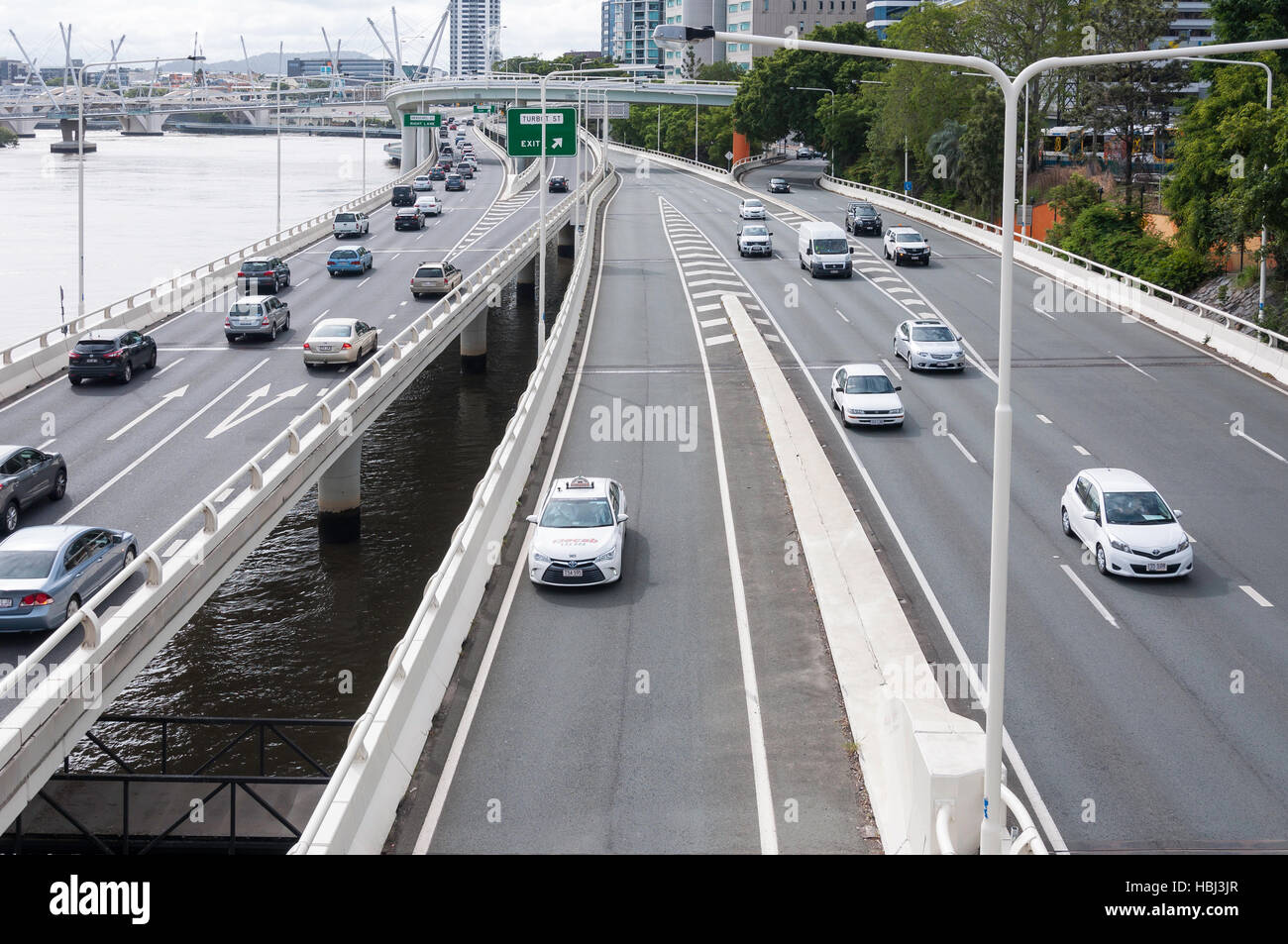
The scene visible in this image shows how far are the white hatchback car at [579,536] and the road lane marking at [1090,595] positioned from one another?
787 cm

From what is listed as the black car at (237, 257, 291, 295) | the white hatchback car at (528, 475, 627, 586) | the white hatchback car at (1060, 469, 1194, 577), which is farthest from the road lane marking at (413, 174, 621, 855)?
the black car at (237, 257, 291, 295)

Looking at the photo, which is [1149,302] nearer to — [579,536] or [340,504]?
[340,504]

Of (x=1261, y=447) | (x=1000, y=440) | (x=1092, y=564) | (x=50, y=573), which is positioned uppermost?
(x=1000, y=440)

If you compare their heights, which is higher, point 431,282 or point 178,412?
point 431,282

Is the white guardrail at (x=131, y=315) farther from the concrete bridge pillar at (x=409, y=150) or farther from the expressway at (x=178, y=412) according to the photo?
the concrete bridge pillar at (x=409, y=150)

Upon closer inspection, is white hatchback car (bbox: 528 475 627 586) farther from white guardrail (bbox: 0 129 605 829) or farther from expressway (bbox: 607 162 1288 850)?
expressway (bbox: 607 162 1288 850)

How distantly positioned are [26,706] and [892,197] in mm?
83486

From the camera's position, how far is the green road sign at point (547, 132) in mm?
45906

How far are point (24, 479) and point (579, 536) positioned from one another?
11692 millimetres

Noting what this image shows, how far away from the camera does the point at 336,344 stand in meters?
42.4

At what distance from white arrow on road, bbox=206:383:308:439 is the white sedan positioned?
7.51ft

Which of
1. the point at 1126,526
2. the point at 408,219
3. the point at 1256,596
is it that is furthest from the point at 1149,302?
the point at 408,219

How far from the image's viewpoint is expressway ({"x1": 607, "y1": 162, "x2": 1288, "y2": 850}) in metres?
16.3

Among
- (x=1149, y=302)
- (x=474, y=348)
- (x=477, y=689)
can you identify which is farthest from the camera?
(x=474, y=348)
